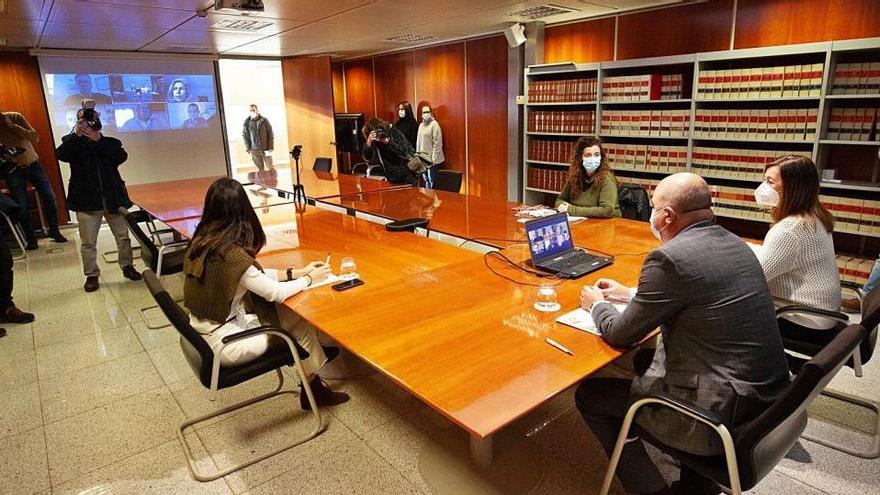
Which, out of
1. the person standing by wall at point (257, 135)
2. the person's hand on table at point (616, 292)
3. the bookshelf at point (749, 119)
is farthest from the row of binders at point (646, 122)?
the person standing by wall at point (257, 135)

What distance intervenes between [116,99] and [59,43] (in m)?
1.17

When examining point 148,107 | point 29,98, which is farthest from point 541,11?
point 29,98

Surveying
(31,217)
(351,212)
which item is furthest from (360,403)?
(31,217)

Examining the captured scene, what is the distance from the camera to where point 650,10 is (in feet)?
16.5

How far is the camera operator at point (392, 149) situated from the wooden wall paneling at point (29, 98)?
4698mm


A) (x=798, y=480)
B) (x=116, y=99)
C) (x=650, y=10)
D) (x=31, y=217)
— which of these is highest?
(x=650, y=10)

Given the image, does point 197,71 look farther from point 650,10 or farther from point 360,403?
point 360,403

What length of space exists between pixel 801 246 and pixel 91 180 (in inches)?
196

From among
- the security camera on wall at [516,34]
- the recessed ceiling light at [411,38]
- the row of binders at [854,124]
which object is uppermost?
the recessed ceiling light at [411,38]

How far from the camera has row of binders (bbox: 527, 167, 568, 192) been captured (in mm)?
5762

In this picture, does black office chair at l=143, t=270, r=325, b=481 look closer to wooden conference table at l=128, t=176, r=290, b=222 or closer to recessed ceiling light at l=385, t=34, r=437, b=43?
wooden conference table at l=128, t=176, r=290, b=222

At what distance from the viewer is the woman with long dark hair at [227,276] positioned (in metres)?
2.11

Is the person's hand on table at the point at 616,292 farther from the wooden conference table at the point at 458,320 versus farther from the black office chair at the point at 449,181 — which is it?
the black office chair at the point at 449,181

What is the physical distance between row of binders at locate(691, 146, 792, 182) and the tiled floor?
187 cm
